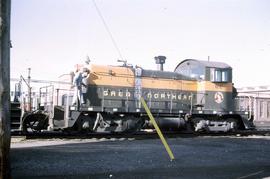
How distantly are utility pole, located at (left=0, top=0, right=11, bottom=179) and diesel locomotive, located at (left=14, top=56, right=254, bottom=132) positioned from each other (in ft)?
26.1

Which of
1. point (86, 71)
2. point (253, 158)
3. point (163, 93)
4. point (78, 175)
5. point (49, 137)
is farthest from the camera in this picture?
point (163, 93)

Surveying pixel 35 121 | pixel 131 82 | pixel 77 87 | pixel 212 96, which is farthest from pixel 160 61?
pixel 35 121

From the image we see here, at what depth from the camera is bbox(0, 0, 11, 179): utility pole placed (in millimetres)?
4547

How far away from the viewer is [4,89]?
4.58 m

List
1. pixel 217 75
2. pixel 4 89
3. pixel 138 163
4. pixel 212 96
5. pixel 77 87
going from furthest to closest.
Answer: pixel 212 96 → pixel 217 75 → pixel 77 87 → pixel 138 163 → pixel 4 89

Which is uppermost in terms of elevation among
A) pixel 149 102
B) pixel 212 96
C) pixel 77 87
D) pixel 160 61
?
pixel 160 61

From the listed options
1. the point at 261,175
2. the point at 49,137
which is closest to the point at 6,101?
the point at 261,175

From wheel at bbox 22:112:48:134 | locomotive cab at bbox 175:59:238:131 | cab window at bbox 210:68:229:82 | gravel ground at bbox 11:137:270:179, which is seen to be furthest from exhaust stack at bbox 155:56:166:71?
gravel ground at bbox 11:137:270:179

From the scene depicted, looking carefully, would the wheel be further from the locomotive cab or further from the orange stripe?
the locomotive cab

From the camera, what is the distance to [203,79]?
15.7 meters

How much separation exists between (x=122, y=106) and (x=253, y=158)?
22.9ft

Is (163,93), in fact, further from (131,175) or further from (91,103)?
(131,175)

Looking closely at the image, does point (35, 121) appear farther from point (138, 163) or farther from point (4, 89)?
point (4, 89)

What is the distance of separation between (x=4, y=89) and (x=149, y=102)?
10464 mm
